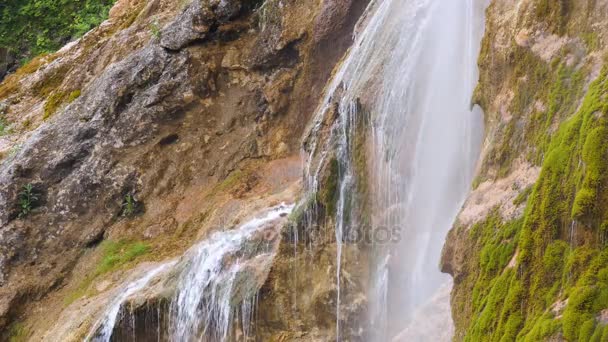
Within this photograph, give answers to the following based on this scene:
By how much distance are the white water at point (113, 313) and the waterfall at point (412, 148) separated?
4283mm

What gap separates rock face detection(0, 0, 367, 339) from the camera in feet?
57.8

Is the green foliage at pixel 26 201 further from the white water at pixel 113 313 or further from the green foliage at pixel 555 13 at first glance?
the green foliage at pixel 555 13

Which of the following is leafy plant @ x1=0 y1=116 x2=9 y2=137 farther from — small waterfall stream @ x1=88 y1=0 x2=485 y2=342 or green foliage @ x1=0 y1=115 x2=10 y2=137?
small waterfall stream @ x1=88 y1=0 x2=485 y2=342

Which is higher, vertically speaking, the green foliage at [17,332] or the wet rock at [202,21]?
the wet rock at [202,21]

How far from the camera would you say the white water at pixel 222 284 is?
494 inches

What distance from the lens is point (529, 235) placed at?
7461mm

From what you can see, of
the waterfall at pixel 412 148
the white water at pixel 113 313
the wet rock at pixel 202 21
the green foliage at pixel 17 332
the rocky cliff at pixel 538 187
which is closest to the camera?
the rocky cliff at pixel 538 187

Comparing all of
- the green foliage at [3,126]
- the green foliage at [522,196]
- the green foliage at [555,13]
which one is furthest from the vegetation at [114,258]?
the green foliage at [555,13]

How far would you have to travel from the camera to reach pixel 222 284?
12.9 meters

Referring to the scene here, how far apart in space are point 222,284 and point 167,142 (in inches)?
260

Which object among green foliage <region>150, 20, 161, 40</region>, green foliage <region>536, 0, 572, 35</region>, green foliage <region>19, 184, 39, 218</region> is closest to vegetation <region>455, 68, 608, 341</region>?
green foliage <region>536, 0, 572, 35</region>

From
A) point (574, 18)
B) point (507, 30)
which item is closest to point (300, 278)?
point (507, 30)

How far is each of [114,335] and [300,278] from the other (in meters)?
4.04

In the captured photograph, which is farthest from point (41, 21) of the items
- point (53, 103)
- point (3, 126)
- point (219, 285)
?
point (219, 285)
